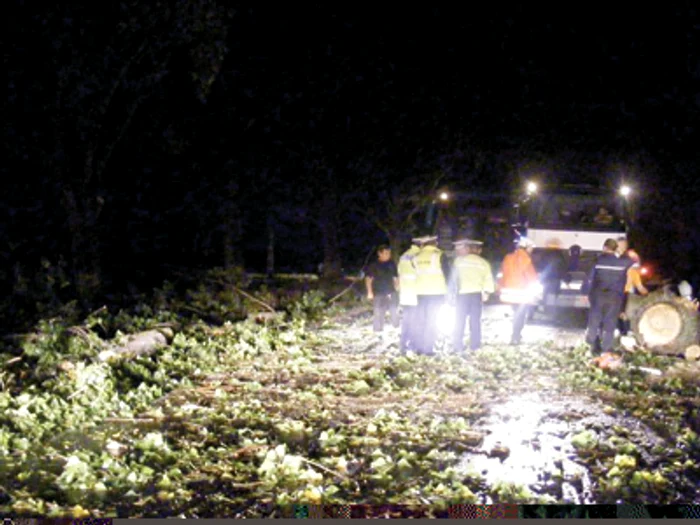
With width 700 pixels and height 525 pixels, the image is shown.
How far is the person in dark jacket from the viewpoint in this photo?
11.4m

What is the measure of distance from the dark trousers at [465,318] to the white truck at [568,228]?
3726mm

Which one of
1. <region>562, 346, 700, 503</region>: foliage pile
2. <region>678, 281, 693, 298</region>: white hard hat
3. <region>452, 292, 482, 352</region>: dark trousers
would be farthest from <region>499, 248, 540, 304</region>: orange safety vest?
<region>678, 281, 693, 298</region>: white hard hat

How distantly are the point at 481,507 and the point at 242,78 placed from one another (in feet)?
46.6

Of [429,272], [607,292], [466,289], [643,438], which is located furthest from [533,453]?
[607,292]

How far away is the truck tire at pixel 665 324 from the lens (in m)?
11.5

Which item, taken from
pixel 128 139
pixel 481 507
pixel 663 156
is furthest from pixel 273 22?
pixel 663 156

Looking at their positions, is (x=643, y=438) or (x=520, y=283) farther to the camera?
(x=520, y=283)

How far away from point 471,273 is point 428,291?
713mm

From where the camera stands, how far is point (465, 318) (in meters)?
11.7

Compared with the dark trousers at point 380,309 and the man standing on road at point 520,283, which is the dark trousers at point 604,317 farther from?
the dark trousers at point 380,309

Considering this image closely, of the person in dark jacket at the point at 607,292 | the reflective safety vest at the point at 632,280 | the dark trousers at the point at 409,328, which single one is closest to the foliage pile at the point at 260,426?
the dark trousers at the point at 409,328

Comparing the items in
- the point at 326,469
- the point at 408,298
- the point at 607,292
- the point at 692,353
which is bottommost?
the point at 326,469

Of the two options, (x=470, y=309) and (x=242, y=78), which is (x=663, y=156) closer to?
(x=242, y=78)

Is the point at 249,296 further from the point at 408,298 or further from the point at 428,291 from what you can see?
the point at 428,291
